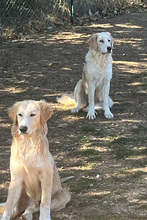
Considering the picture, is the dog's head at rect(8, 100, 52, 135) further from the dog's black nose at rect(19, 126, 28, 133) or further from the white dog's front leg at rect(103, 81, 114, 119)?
the white dog's front leg at rect(103, 81, 114, 119)

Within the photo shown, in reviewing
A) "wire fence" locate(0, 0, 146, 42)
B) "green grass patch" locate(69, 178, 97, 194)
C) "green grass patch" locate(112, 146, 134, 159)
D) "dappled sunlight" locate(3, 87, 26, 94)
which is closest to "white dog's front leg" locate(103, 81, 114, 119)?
"green grass patch" locate(112, 146, 134, 159)

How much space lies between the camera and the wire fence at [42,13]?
12.7 metres

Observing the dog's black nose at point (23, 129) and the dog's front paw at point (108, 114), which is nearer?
the dog's black nose at point (23, 129)

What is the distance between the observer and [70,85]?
9.02 meters

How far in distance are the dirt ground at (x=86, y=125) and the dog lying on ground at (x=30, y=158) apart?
1.35 ft

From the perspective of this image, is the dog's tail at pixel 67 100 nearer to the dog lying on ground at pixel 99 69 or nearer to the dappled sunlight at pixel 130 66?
the dog lying on ground at pixel 99 69

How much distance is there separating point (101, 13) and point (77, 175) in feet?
39.0

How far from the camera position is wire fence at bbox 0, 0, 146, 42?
501 inches

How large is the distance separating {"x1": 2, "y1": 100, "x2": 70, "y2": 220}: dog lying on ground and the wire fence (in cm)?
830

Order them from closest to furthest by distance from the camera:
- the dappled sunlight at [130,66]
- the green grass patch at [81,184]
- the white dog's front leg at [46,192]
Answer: the white dog's front leg at [46,192] → the green grass patch at [81,184] → the dappled sunlight at [130,66]

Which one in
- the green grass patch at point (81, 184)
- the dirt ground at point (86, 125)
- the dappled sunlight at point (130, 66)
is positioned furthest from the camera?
the dappled sunlight at point (130, 66)

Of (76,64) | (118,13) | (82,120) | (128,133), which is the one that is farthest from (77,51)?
(118,13)

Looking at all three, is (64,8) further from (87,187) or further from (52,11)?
(87,187)

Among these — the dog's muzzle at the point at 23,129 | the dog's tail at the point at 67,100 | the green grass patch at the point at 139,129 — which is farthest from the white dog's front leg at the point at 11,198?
the dog's tail at the point at 67,100
